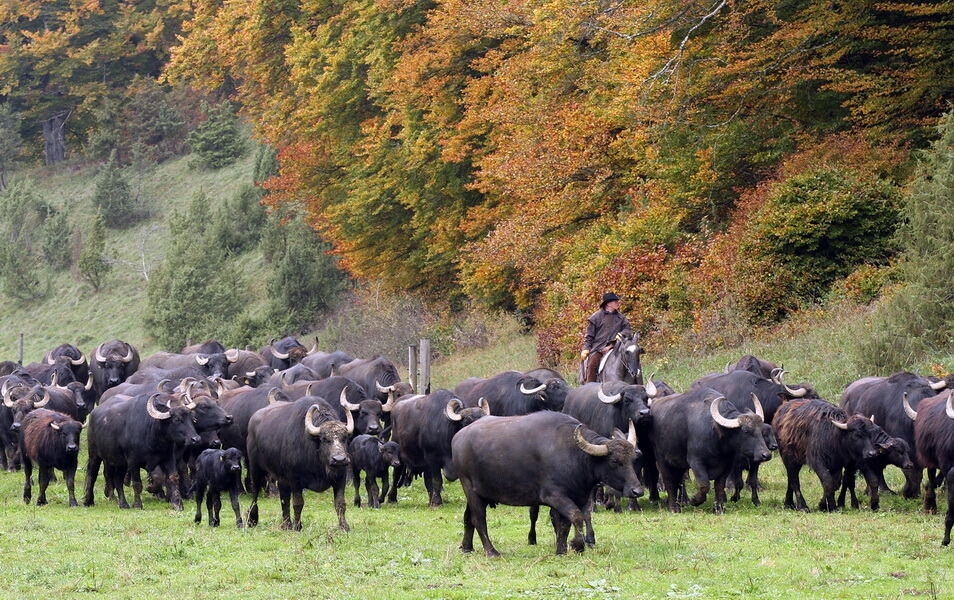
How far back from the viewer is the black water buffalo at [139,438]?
19.4 m

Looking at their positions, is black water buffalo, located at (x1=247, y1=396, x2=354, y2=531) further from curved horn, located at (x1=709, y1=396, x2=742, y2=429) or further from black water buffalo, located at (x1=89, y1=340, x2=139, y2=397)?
black water buffalo, located at (x1=89, y1=340, x2=139, y2=397)

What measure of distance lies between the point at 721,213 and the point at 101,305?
41147 millimetres

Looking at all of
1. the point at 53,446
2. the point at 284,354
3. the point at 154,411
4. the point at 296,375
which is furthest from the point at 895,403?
the point at 284,354

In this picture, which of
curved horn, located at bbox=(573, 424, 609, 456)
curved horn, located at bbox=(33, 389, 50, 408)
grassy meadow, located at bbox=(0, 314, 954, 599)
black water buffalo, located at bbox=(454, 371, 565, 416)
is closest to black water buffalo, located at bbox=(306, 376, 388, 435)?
grassy meadow, located at bbox=(0, 314, 954, 599)

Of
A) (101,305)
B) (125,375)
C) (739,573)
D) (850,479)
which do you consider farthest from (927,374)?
(101,305)

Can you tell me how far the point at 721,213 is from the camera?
3425 centimetres

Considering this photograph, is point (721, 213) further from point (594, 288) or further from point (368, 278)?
point (368, 278)

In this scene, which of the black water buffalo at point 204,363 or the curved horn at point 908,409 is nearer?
the curved horn at point 908,409

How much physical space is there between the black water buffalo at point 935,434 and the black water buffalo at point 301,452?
6998mm

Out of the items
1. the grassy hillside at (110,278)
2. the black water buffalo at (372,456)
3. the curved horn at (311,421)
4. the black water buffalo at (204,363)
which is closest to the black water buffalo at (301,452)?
the curved horn at (311,421)

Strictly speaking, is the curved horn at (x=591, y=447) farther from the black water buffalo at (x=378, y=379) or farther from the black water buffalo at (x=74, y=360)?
the black water buffalo at (x=74, y=360)

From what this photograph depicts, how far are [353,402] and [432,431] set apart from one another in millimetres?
2245

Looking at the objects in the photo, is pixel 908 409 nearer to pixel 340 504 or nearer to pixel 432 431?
pixel 432 431

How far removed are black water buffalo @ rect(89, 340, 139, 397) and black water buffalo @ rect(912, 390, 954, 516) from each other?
21131 mm
